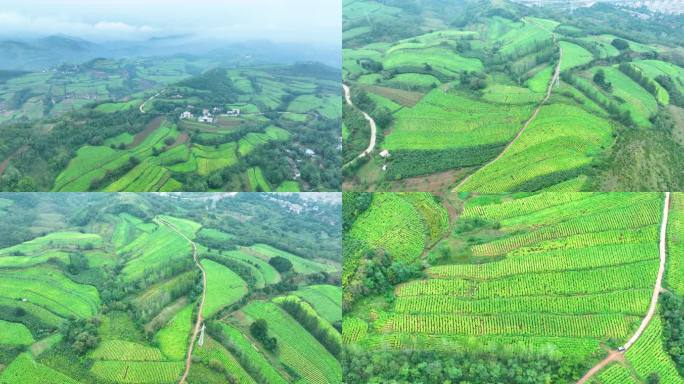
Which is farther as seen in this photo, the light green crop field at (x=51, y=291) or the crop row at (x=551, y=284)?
the light green crop field at (x=51, y=291)

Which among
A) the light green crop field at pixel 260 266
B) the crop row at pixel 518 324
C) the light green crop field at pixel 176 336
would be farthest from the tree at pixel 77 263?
the crop row at pixel 518 324

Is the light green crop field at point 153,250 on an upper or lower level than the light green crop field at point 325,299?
upper

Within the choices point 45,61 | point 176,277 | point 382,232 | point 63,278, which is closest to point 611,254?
point 382,232

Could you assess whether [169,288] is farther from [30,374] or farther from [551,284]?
[551,284]

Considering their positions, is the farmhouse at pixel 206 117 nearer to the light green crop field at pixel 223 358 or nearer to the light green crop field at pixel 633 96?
the light green crop field at pixel 223 358

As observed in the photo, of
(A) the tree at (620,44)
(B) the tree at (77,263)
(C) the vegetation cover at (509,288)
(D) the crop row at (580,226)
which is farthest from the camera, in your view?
(A) the tree at (620,44)

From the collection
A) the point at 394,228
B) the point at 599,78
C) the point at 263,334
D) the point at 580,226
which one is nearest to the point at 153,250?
the point at 263,334

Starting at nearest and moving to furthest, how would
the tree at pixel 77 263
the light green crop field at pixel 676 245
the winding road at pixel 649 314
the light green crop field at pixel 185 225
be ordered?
the winding road at pixel 649 314, the light green crop field at pixel 676 245, the tree at pixel 77 263, the light green crop field at pixel 185 225
